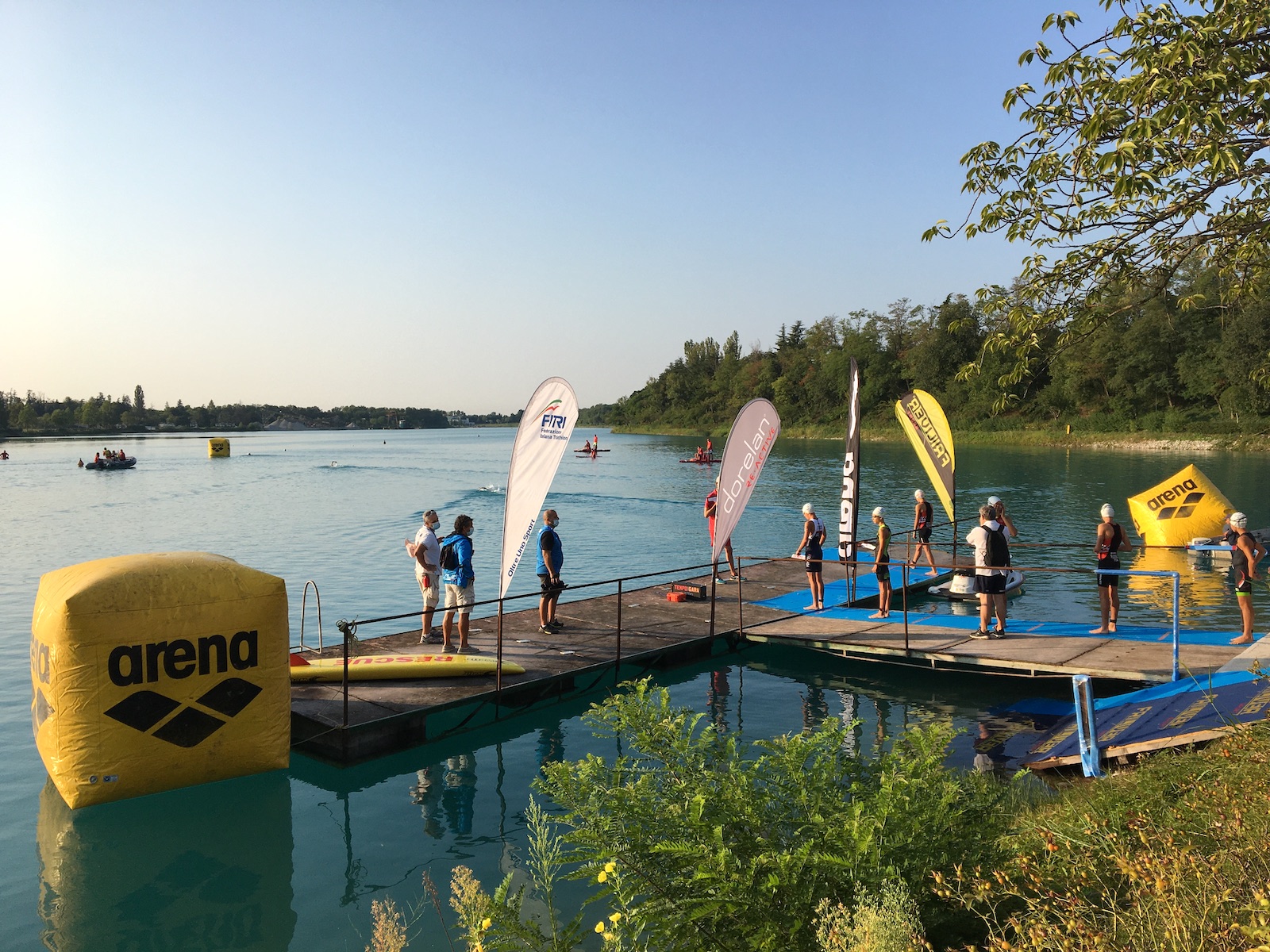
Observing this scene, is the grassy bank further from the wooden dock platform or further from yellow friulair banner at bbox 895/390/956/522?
the wooden dock platform

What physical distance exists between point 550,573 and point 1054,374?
68.3m

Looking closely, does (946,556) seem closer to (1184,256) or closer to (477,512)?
(1184,256)

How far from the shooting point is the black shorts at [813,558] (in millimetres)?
15375

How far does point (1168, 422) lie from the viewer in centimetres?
8206

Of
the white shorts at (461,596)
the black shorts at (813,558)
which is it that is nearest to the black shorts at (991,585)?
the black shorts at (813,558)

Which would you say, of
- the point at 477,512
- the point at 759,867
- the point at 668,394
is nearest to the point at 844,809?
the point at 759,867

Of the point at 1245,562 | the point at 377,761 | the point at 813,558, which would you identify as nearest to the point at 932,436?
the point at 813,558

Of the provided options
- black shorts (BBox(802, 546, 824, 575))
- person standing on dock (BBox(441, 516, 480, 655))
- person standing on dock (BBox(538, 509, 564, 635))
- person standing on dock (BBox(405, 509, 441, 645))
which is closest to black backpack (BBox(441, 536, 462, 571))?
person standing on dock (BBox(441, 516, 480, 655))

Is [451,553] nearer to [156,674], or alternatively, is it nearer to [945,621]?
[156,674]

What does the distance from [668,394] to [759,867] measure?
189 m

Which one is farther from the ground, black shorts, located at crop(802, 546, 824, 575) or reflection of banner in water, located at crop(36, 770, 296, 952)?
black shorts, located at crop(802, 546, 824, 575)

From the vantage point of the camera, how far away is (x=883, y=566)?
14.5 metres

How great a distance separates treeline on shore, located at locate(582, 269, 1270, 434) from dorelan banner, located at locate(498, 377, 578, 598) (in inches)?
234

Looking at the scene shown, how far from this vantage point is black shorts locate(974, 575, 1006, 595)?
521 inches
